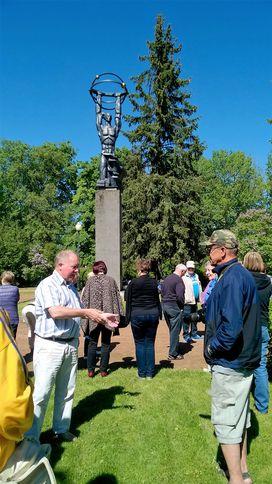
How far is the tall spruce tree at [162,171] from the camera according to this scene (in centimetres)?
2658

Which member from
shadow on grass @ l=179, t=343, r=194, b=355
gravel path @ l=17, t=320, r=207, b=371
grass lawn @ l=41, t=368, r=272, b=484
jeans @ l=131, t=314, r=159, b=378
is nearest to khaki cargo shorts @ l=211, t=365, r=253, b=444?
grass lawn @ l=41, t=368, r=272, b=484

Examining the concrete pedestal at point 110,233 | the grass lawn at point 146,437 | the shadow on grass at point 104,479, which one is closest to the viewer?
the shadow on grass at point 104,479

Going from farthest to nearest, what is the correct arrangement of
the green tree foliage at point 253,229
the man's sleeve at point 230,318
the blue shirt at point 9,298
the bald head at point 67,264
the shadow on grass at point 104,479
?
the green tree foliage at point 253,229, the blue shirt at point 9,298, the bald head at point 67,264, the shadow on grass at point 104,479, the man's sleeve at point 230,318

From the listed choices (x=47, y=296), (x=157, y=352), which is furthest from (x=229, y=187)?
(x=47, y=296)

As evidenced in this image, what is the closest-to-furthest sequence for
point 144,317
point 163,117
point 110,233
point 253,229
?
point 144,317, point 110,233, point 163,117, point 253,229

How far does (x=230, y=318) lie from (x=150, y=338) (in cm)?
369

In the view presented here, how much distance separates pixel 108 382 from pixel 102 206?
9.21 m

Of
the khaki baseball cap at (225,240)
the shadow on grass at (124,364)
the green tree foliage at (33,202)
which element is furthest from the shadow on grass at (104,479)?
the green tree foliage at (33,202)

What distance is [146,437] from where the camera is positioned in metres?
4.52

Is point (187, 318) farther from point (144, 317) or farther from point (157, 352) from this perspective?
point (144, 317)

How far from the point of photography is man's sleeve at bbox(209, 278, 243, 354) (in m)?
3.09

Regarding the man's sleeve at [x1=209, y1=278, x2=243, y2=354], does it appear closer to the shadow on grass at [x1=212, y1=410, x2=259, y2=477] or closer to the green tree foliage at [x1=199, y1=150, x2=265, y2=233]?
the shadow on grass at [x1=212, y1=410, x2=259, y2=477]

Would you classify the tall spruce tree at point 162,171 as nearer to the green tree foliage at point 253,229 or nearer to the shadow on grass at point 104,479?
the green tree foliage at point 253,229

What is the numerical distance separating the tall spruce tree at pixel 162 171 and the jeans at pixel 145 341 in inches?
757
